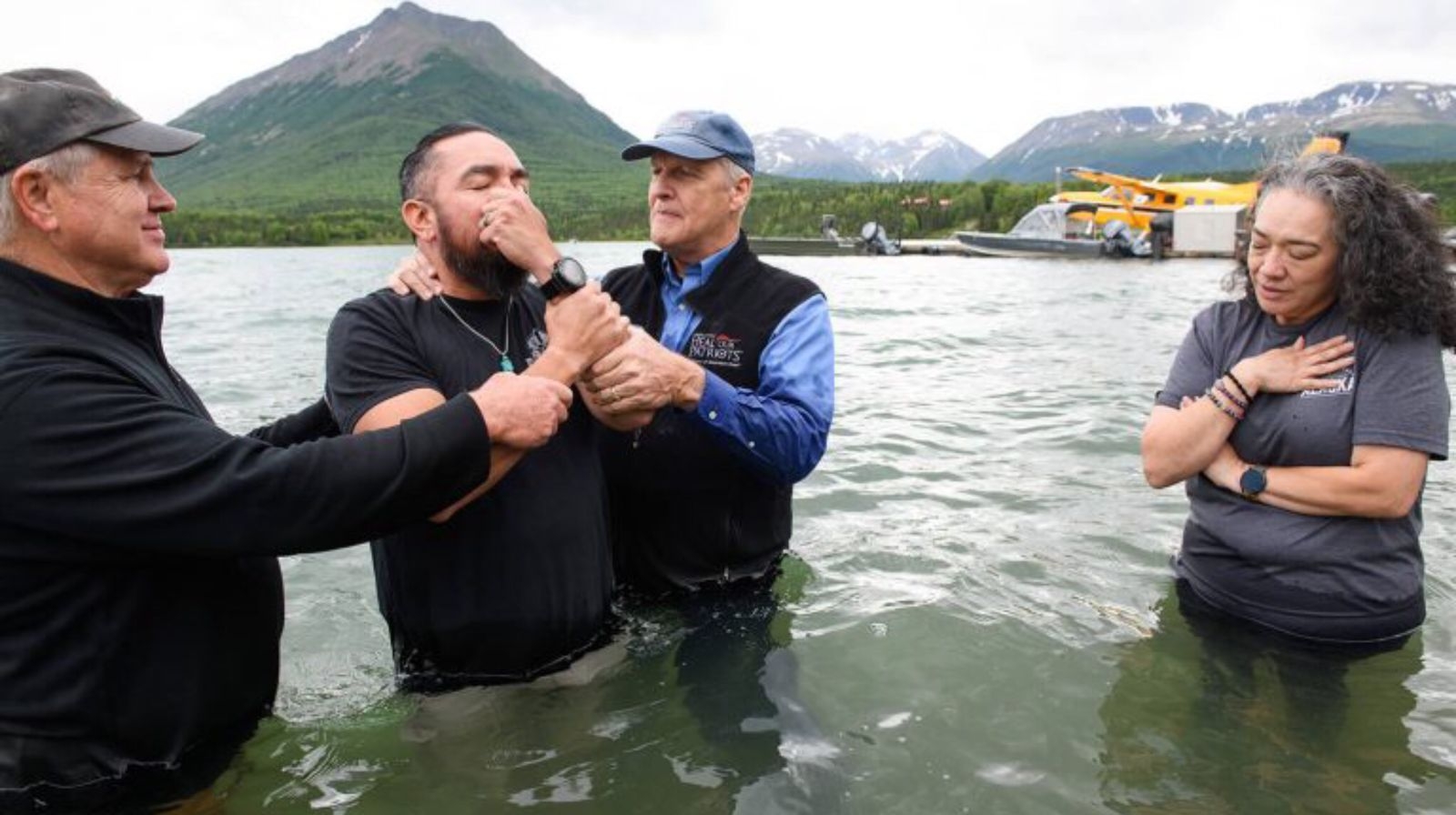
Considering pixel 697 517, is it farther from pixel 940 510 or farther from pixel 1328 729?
pixel 940 510

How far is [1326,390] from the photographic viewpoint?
12.2ft

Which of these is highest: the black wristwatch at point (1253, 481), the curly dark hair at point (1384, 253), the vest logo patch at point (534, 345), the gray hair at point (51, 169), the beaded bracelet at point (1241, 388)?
the gray hair at point (51, 169)

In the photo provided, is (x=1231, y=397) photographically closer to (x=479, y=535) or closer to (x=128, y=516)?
(x=479, y=535)

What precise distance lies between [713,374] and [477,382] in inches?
38.1

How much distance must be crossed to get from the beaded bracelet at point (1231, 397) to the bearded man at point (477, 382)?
2500 mm

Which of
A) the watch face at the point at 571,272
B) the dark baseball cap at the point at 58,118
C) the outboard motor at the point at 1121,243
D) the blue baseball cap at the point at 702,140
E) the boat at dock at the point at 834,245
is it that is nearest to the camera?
the dark baseball cap at the point at 58,118

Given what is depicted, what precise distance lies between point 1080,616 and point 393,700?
3663 millimetres

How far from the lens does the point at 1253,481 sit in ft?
12.7

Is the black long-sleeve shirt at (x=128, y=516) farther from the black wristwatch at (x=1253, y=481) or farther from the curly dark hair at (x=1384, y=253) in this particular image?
the curly dark hair at (x=1384, y=253)

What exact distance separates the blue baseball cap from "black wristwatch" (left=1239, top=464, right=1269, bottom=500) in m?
2.48

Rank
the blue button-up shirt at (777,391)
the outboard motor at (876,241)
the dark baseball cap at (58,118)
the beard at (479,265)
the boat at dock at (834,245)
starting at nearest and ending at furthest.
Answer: the dark baseball cap at (58,118) < the beard at (479,265) < the blue button-up shirt at (777,391) < the outboard motor at (876,241) < the boat at dock at (834,245)

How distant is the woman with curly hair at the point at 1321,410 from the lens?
141 inches

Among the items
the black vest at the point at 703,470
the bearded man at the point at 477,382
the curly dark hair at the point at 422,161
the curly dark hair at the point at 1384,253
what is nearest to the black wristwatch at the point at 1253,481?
the curly dark hair at the point at 1384,253

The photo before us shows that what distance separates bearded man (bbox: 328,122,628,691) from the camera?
A: 3.07 meters
